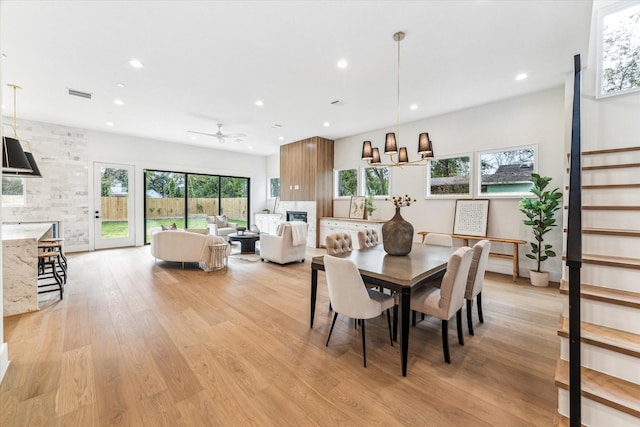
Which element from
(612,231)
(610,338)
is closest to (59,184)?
(610,338)

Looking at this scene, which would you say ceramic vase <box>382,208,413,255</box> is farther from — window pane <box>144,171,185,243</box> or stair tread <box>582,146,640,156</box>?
window pane <box>144,171,185,243</box>

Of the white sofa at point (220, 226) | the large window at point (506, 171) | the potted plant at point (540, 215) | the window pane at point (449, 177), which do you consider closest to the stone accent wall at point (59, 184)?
the white sofa at point (220, 226)

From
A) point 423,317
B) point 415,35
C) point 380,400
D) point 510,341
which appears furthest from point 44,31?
point 510,341

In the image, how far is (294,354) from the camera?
2.35 metres

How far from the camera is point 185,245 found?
5195mm

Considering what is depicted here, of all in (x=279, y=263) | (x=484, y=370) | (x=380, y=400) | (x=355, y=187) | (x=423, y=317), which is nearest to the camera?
(x=380, y=400)

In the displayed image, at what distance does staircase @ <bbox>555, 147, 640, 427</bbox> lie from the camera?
144 cm

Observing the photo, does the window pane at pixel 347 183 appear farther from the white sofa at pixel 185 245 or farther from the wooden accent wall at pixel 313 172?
the white sofa at pixel 185 245

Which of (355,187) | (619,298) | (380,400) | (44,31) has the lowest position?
(380,400)

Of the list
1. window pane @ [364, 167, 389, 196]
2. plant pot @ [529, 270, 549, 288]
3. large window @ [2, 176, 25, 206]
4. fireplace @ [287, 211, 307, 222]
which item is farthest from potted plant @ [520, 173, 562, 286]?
large window @ [2, 176, 25, 206]

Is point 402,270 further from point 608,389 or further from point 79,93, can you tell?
point 79,93

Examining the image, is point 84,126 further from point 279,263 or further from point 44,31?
point 279,263

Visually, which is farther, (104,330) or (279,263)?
(279,263)

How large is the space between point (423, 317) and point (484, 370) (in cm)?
100
